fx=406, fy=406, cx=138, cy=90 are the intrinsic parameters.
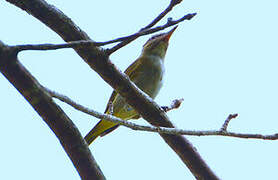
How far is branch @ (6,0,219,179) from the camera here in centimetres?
309

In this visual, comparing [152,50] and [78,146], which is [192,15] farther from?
[152,50]

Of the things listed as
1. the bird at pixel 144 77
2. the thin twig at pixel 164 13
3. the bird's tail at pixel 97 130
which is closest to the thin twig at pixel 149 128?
the thin twig at pixel 164 13

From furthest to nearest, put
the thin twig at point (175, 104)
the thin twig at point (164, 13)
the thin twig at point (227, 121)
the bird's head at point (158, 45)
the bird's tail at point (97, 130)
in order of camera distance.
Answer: the bird's head at point (158, 45), the bird's tail at point (97, 130), the thin twig at point (175, 104), the thin twig at point (227, 121), the thin twig at point (164, 13)

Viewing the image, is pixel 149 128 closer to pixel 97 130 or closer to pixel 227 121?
pixel 227 121

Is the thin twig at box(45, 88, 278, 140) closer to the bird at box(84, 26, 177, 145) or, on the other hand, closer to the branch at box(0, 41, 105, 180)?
the branch at box(0, 41, 105, 180)

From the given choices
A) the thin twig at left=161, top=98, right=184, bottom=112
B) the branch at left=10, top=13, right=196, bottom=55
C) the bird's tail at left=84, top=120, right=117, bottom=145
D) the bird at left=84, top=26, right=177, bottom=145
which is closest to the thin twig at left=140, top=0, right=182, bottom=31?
the branch at left=10, top=13, right=196, bottom=55

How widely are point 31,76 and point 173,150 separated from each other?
201cm

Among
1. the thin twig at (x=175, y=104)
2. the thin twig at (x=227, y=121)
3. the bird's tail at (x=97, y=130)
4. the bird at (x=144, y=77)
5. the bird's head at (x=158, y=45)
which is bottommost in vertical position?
the thin twig at (x=227, y=121)

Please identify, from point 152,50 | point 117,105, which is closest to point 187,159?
point 117,105

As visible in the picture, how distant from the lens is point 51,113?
254 cm

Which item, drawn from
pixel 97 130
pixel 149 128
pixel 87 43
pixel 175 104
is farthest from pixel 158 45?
pixel 87 43

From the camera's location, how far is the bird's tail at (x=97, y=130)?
5.50 m

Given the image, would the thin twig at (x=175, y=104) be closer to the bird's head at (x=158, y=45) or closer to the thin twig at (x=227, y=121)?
the thin twig at (x=227, y=121)

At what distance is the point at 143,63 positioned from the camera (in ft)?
20.7
